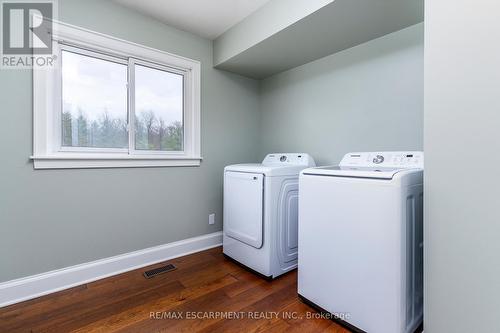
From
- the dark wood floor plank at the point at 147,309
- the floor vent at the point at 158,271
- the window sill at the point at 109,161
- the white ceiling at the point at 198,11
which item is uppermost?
the white ceiling at the point at 198,11

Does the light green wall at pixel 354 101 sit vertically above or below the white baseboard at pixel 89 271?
above

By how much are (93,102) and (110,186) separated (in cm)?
71

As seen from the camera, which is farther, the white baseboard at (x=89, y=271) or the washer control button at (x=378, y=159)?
the washer control button at (x=378, y=159)

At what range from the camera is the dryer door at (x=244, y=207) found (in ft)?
6.23

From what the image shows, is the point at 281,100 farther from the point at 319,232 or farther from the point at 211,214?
the point at 319,232

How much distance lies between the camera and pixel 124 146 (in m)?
2.11

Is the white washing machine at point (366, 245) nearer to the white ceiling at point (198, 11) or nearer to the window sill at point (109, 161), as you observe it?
the window sill at point (109, 161)

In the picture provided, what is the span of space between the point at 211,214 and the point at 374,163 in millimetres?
1690

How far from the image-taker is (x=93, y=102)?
1955 millimetres

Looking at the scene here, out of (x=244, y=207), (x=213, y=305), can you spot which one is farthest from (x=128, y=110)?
(x=213, y=305)

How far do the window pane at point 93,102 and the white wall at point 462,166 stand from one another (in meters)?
2.22

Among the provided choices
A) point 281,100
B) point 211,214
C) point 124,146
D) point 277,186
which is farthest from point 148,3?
point 211,214

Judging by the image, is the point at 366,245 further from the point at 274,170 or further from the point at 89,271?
the point at 89,271
